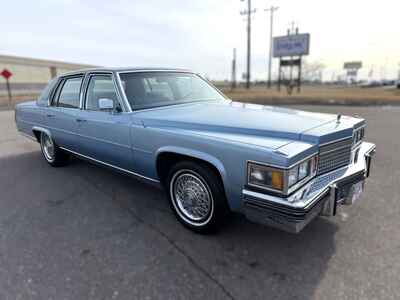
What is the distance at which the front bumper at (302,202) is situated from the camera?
204 cm

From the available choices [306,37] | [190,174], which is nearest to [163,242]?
[190,174]

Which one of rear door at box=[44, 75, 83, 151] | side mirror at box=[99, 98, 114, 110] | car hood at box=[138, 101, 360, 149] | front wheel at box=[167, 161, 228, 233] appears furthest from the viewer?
rear door at box=[44, 75, 83, 151]

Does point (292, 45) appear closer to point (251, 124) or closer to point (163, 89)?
point (163, 89)

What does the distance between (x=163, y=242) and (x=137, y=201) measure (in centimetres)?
107

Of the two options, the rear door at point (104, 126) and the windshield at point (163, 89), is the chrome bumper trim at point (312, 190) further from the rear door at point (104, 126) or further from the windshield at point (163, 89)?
the windshield at point (163, 89)

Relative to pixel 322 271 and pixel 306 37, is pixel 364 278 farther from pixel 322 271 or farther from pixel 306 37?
pixel 306 37

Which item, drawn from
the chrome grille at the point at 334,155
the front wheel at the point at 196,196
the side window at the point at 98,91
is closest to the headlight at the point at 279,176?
the chrome grille at the point at 334,155

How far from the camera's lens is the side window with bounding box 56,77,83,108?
13.9 feet

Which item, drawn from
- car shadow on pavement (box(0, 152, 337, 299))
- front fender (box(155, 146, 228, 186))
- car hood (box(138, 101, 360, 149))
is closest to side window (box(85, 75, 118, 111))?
car hood (box(138, 101, 360, 149))

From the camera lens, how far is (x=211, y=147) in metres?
2.43

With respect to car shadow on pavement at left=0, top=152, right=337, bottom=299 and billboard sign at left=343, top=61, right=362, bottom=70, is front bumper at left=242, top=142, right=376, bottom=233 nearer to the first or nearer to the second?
car shadow on pavement at left=0, top=152, right=337, bottom=299

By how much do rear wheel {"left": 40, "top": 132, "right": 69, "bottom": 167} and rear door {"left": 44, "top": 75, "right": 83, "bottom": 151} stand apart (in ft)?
0.69

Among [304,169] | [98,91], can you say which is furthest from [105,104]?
[304,169]

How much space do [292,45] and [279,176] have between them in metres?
36.5
